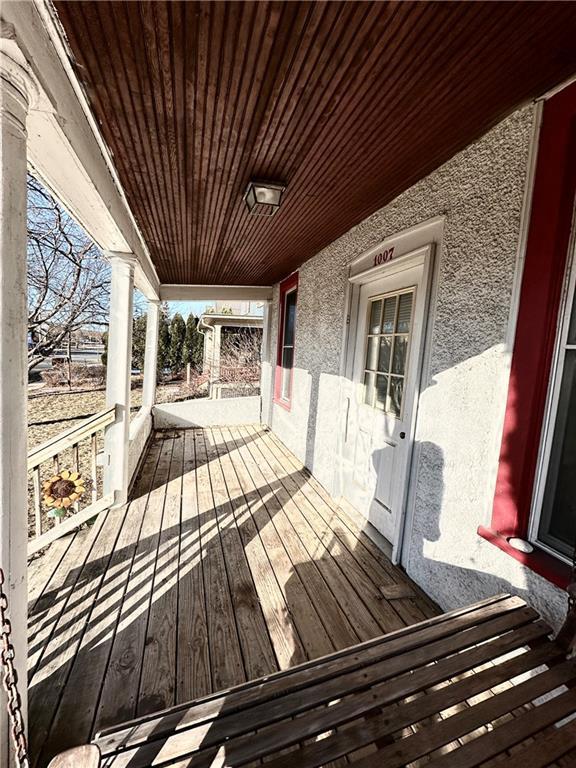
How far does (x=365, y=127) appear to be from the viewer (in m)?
1.76

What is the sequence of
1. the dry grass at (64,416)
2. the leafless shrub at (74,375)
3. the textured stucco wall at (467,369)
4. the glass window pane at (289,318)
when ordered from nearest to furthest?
the textured stucco wall at (467,369)
the dry grass at (64,416)
the glass window pane at (289,318)
the leafless shrub at (74,375)

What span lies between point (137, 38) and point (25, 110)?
0.49m

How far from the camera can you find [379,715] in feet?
3.59

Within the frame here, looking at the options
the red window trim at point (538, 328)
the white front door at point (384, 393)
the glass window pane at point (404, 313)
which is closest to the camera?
the red window trim at point (538, 328)

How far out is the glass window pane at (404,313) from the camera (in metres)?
2.66

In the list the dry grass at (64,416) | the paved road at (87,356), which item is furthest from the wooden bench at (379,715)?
the paved road at (87,356)

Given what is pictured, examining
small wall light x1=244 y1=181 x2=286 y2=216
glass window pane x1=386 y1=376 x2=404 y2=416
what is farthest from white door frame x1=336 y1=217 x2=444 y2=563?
small wall light x1=244 y1=181 x2=286 y2=216

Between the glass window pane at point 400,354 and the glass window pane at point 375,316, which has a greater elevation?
the glass window pane at point 375,316

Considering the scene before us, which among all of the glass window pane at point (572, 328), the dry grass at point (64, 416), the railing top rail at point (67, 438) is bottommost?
the dry grass at point (64, 416)

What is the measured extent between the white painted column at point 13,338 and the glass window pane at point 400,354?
2.29 metres

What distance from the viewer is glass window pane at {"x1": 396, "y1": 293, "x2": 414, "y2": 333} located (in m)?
2.66

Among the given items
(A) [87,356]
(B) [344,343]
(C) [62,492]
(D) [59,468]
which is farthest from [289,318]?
(A) [87,356]

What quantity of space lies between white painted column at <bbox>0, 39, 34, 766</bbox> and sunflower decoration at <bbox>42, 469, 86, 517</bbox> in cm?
175

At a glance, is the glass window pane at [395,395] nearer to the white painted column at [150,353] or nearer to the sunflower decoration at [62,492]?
the sunflower decoration at [62,492]
